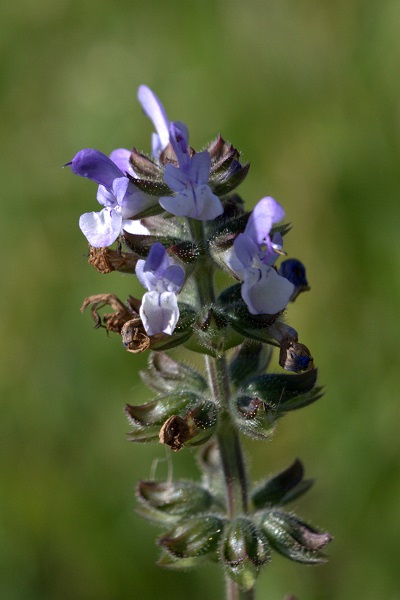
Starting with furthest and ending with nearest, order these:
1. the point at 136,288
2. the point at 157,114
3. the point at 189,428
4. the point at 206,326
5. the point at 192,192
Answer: the point at 136,288 → the point at 157,114 → the point at 189,428 → the point at 206,326 → the point at 192,192

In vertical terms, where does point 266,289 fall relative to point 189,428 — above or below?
above

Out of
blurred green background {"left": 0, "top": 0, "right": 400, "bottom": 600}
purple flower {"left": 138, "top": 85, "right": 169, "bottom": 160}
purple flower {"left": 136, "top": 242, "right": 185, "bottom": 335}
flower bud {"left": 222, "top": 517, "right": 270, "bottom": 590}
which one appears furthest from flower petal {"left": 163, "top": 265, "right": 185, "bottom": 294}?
blurred green background {"left": 0, "top": 0, "right": 400, "bottom": 600}

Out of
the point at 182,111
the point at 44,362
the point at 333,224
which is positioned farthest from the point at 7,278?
the point at 333,224

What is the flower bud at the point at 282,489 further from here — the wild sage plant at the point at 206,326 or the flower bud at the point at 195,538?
the flower bud at the point at 195,538

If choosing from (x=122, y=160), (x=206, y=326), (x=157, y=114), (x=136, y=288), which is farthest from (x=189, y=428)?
(x=136, y=288)

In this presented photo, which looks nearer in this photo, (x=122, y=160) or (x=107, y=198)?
(x=107, y=198)

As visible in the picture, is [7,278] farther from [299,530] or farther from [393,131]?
[299,530]

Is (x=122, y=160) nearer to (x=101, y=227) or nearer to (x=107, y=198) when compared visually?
(x=107, y=198)
